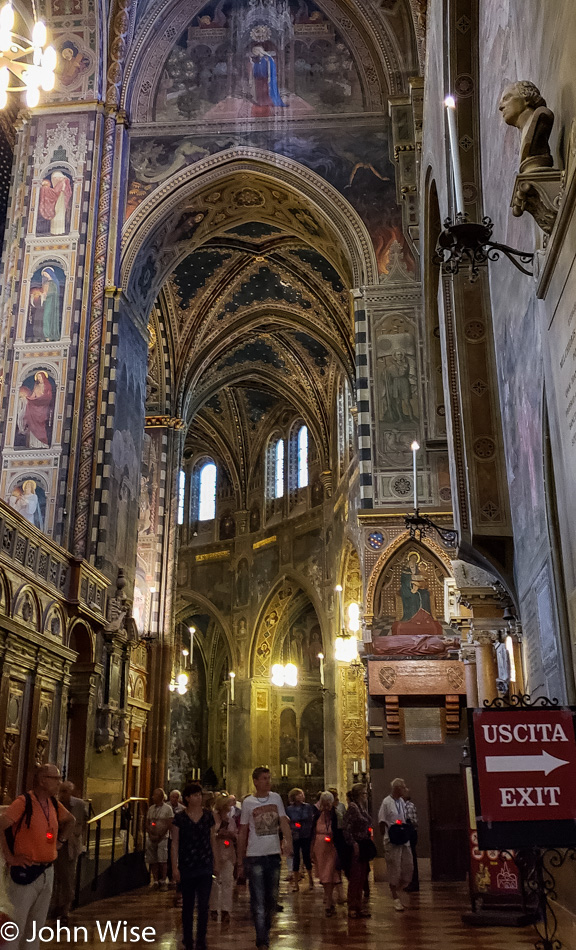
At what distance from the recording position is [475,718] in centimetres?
353

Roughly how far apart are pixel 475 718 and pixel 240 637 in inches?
923

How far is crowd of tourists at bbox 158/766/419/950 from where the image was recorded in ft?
17.8

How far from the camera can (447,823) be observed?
13.1 meters

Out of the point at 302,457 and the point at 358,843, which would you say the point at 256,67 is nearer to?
the point at 302,457

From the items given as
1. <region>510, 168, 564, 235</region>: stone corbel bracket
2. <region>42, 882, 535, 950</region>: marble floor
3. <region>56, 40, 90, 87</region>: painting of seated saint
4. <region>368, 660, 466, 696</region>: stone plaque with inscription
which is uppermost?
<region>56, 40, 90, 87</region>: painting of seated saint

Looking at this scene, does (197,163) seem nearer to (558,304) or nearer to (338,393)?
(338,393)

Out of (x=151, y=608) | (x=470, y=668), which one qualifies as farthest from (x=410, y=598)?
(x=151, y=608)

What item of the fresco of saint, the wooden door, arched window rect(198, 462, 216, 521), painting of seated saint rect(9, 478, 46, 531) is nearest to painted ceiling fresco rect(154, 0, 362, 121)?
the fresco of saint

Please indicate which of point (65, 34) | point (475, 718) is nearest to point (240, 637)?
point (65, 34)

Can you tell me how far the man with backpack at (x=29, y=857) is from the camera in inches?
166

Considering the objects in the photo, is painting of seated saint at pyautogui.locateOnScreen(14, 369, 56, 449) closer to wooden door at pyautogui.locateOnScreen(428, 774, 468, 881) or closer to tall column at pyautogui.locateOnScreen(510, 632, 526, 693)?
wooden door at pyautogui.locateOnScreen(428, 774, 468, 881)

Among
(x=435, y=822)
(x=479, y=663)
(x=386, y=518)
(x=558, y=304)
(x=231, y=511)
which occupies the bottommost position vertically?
(x=435, y=822)

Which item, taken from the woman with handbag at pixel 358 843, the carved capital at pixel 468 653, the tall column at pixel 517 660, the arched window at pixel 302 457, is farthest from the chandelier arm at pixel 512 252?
the arched window at pixel 302 457

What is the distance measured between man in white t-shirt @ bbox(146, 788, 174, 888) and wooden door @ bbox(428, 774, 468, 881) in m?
3.91
